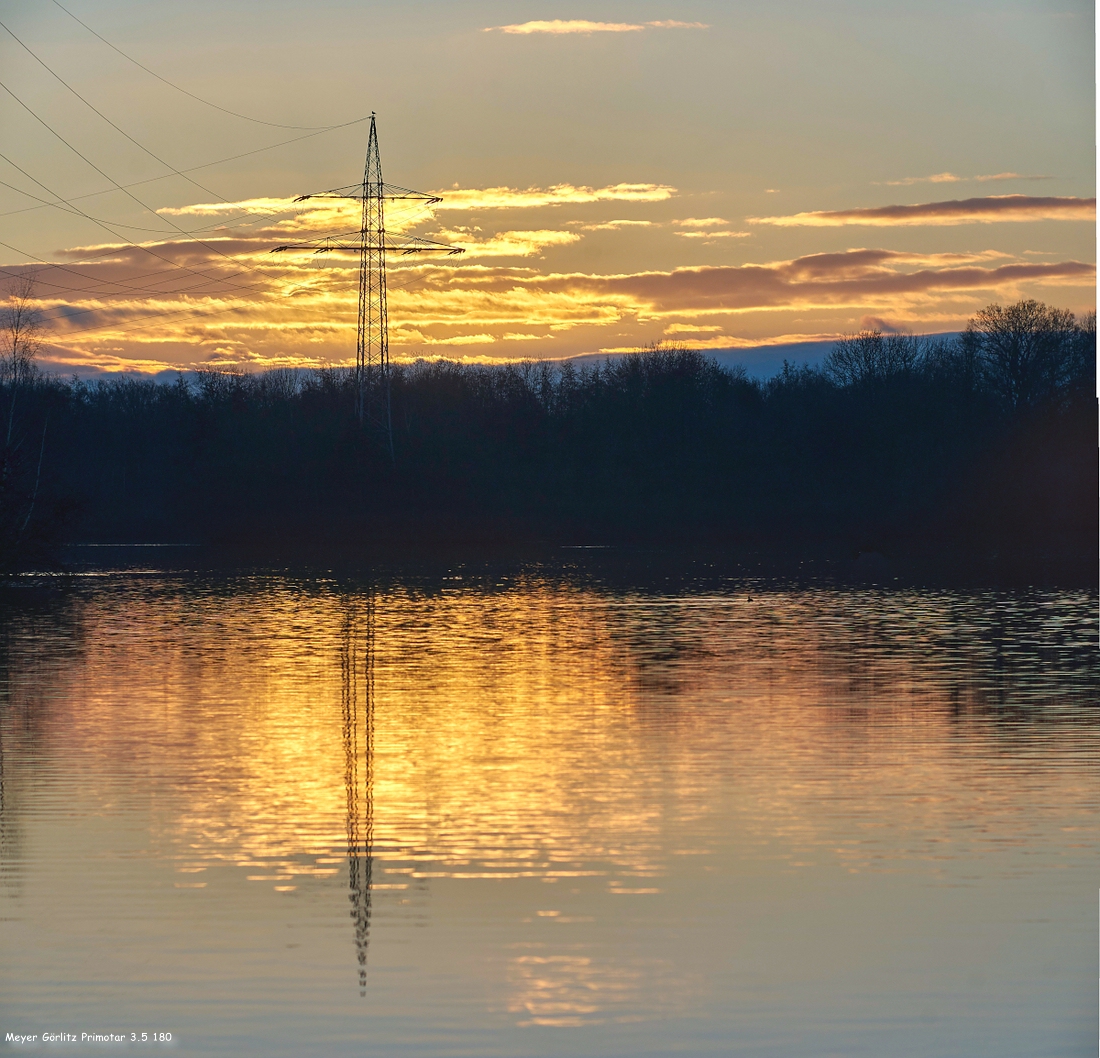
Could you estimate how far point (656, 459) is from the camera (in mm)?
97250

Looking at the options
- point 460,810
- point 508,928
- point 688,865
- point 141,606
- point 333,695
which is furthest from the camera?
point 141,606

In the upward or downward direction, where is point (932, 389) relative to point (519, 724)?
upward

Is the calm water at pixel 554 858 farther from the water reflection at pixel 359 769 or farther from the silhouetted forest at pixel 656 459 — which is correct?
the silhouetted forest at pixel 656 459

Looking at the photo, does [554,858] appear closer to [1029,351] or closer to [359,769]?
[359,769]

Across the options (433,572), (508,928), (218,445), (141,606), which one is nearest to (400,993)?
(508,928)

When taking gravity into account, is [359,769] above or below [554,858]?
above

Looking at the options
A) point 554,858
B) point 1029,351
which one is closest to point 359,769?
point 554,858

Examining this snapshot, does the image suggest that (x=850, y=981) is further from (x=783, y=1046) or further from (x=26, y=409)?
(x=26, y=409)

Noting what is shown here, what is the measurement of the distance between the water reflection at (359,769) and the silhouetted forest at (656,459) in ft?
124

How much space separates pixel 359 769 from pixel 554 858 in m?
4.04

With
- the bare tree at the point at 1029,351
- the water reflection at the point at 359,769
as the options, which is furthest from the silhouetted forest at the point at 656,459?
the water reflection at the point at 359,769

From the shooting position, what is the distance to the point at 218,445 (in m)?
90.2

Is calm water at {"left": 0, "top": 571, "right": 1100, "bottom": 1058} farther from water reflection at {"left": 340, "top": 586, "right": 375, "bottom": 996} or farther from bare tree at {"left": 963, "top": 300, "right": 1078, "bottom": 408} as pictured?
bare tree at {"left": 963, "top": 300, "right": 1078, "bottom": 408}

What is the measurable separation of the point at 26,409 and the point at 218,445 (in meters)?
28.8
